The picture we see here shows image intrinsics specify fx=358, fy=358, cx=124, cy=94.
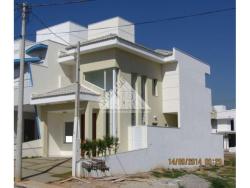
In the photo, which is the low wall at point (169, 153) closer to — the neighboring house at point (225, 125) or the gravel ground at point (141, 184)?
the gravel ground at point (141, 184)

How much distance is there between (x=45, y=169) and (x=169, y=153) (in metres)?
7.43

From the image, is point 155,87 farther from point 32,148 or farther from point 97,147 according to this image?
point 32,148

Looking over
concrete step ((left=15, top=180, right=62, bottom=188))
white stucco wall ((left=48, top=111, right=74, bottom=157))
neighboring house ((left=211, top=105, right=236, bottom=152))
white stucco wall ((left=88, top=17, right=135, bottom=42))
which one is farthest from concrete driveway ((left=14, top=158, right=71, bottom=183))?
neighboring house ((left=211, top=105, right=236, bottom=152))

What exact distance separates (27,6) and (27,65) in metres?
7.36

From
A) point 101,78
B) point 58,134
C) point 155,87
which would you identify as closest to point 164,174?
point 101,78

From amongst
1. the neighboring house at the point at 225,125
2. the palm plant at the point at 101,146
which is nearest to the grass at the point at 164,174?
the palm plant at the point at 101,146

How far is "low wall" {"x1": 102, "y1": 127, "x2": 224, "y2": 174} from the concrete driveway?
2.19 meters

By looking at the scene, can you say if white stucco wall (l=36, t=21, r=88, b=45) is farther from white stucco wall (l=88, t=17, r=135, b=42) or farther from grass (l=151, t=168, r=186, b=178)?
grass (l=151, t=168, r=186, b=178)

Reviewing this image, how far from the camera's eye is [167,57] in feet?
74.6

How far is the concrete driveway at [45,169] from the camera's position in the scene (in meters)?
13.9

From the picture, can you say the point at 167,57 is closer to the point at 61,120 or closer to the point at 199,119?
the point at 199,119

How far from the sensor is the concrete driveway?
45.7 feet
